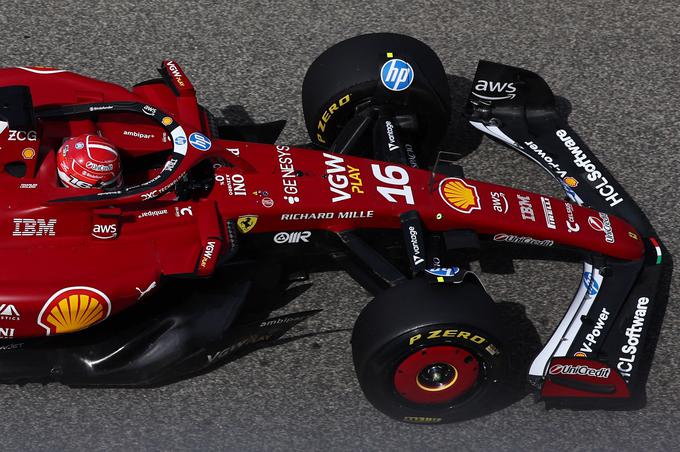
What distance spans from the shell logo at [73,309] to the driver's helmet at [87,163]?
0.56 meters

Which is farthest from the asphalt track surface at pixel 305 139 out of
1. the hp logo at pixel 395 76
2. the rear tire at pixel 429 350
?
the hp logo at pixel 395 76

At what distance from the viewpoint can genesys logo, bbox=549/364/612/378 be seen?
189 inches

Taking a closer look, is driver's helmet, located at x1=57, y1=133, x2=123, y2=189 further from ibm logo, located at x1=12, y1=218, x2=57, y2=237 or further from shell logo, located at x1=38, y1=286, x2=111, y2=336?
→ shell logo, located at x1=38, y1=286, x2=111, y2=336

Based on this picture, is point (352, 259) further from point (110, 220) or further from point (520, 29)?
point (520, 29)

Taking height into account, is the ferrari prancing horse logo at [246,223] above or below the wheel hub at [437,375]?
above

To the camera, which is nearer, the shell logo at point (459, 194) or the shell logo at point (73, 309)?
the shell logo at point (73, 309)

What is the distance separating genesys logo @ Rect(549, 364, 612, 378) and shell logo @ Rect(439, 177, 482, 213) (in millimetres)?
1006

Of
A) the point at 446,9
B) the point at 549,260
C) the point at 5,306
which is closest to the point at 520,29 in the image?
the point at 446,9

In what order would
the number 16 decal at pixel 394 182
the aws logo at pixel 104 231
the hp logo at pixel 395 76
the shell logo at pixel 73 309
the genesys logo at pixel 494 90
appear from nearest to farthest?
the shell logo at pixel 73 309, the aws logo at pixel 104 231, the number 16 decal at pixel 394 182, the hp logo at pixel 395 76, the genesys logo at pixel 494 90

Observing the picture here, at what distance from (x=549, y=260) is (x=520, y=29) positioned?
101 inches

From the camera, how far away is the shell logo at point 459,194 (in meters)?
5.20

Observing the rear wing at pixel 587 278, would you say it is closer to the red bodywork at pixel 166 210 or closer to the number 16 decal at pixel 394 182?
the red bodywork at pixel 166 210

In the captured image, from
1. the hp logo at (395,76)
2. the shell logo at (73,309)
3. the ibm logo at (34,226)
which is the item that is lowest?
the shell logo at (73,309)

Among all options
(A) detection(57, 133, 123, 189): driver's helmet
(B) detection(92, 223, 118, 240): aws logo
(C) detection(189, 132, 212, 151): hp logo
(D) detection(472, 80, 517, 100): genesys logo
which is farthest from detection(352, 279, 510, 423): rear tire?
(D) detection(472, 80, 517, 100): genesys logo
